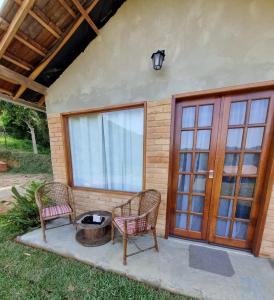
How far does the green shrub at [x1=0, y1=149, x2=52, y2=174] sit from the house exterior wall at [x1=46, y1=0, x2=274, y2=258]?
24.1ft

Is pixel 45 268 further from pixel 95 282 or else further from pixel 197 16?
pixel 197 16

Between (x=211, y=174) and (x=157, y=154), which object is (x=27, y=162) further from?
(x=211, y=174)

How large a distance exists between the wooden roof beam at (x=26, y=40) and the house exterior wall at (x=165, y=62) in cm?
47

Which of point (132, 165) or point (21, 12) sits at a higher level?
point (21, 12)

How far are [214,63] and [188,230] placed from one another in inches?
95.7

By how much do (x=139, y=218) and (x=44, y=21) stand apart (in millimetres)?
2784

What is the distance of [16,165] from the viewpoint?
8.99 metres

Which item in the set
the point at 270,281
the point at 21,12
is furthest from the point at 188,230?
the point at 21,12

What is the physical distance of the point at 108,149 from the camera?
264 cm

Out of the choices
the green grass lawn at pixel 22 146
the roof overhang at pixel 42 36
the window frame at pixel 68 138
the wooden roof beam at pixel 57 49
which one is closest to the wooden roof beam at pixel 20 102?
the roof overhang at pixel 42 36

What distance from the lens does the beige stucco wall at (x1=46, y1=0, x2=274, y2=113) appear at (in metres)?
1.69

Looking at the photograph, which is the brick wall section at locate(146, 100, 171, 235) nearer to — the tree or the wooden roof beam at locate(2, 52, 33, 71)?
the wooden roof beam at locate(2, 52, 33, 71)

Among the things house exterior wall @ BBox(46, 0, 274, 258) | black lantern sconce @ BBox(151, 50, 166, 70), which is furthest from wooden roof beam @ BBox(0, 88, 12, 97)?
black lantern sconce @ BBox(151, 50, 166, 70)

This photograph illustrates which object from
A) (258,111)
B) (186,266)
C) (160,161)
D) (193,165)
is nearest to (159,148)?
(160,161)
